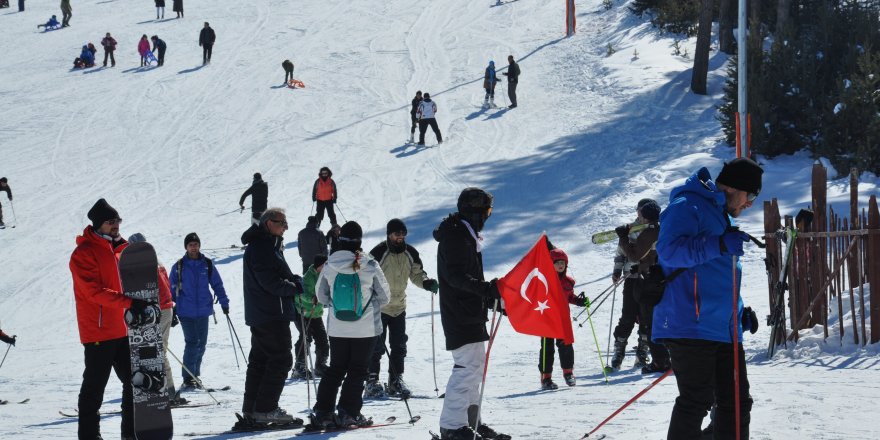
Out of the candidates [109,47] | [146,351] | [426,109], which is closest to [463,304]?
[146,351]

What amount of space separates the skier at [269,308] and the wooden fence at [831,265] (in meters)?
4.19

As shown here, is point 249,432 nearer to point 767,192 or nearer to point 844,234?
point 844,234

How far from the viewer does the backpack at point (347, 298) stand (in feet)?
24.1

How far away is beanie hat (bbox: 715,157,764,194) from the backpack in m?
2.93

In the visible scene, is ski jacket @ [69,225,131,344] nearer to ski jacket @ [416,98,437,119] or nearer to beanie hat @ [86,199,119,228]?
beanie hat @ [86,199,119,228]

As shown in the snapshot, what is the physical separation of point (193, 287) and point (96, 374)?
3.87 meters

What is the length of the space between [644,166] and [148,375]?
1754 cm

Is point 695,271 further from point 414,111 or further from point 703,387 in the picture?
point 414,111

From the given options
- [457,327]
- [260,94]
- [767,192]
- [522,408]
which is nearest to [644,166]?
[767,192]

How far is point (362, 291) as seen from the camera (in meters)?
7.47

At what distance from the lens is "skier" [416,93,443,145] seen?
2570 centimetres

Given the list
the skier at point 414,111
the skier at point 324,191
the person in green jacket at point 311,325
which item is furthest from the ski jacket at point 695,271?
the skier at point 414,111

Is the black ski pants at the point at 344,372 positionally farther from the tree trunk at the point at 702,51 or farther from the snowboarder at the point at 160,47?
the snowboarder at the point at 160,47

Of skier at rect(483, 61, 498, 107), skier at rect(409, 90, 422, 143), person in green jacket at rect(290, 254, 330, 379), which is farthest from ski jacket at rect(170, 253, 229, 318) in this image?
skier at rect(483, 61, 498, 107)
